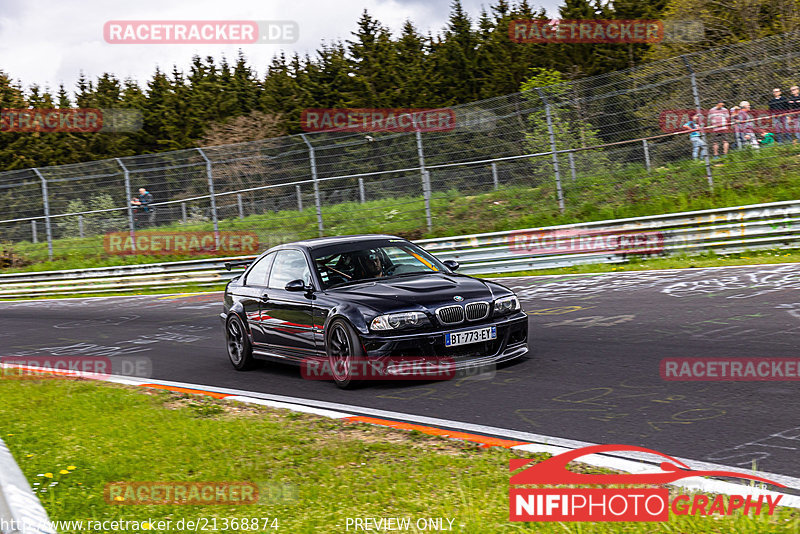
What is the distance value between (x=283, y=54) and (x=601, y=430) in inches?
2301

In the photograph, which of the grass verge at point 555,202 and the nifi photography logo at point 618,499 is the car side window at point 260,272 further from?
the grass verge at point 555,202

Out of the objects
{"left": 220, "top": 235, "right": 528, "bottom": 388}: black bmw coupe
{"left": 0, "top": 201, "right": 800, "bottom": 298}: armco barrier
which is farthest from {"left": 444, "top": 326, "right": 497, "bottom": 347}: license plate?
{"left": 0, "top": 201, "right": 800, "bottom": 298}: armco barrier

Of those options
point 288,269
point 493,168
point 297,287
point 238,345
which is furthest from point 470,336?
point 493,168

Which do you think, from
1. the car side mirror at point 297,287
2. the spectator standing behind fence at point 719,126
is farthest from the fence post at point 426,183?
the car side mirror at point 297,287

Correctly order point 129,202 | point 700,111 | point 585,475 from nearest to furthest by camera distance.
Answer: point 585,475 → point 700,111 → point 129,202

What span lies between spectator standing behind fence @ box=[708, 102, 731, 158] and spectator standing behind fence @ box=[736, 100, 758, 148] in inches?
8.5

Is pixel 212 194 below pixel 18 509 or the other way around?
the other way around

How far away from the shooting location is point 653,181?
1761 cm

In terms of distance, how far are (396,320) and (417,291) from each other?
49 cm

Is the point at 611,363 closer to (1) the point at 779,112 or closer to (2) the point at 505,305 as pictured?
(2) the point at 505,305

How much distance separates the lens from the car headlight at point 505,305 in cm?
809

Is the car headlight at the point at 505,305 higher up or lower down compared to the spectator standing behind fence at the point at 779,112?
lower down

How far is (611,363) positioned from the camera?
311 inches

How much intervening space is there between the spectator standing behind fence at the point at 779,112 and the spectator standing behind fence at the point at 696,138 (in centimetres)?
130
